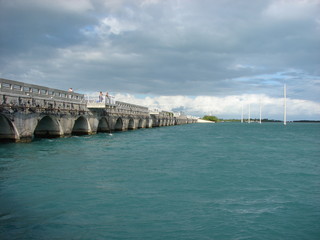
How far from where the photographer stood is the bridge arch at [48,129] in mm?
34281

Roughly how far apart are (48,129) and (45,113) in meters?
5.89

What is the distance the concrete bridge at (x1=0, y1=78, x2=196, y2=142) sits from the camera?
25.3 m

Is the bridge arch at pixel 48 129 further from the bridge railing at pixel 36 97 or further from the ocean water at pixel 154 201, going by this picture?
the ocean water at pixel 154 201

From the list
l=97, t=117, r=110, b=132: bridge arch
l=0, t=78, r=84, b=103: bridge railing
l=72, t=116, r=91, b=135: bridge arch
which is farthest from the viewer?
l=97, t=117, r=110, b=132: bridge arch

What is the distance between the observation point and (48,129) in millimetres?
35500

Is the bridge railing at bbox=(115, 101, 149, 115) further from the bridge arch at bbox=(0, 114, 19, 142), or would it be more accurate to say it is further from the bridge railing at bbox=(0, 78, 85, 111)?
the bridge arch at bbox=(0, 114, 19, 142)

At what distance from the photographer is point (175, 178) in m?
15.8

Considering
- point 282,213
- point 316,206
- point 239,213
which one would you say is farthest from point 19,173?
point 316,206

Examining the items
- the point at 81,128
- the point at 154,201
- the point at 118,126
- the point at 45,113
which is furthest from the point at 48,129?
the point at 154,201

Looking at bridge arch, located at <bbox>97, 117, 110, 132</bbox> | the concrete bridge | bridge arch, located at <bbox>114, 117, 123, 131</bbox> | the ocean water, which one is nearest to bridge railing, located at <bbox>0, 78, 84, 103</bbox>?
the concrete bridge

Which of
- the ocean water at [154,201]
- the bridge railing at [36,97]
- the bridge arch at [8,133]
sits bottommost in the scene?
the ocean water at [154,201]

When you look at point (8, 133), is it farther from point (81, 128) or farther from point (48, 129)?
point (81, 128)

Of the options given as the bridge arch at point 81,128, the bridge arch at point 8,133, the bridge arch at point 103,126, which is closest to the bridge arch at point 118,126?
the bridge arch at point 103,126

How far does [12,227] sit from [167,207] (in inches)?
210
